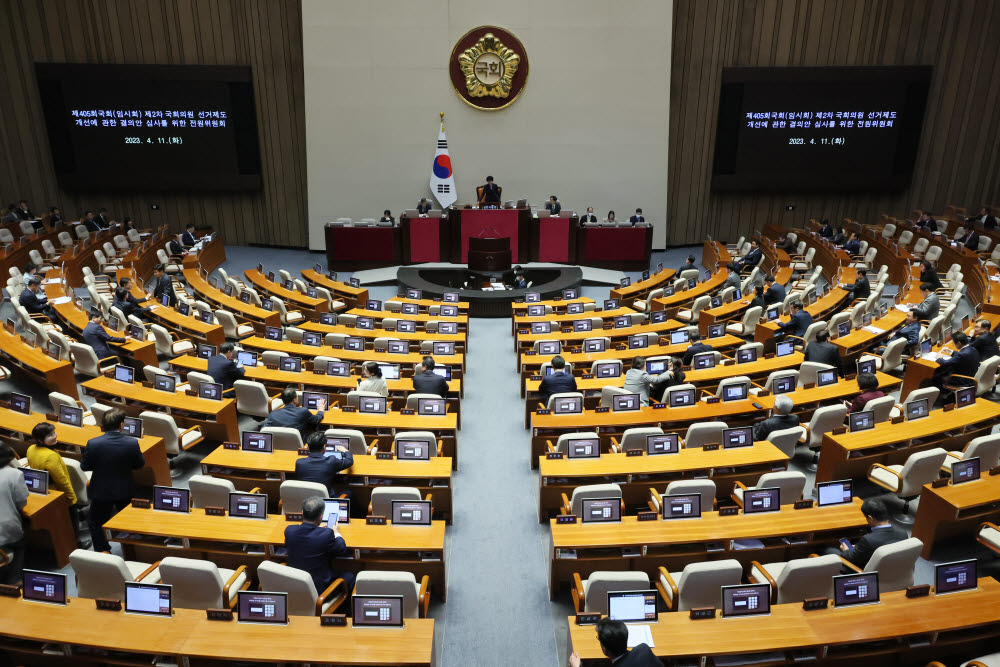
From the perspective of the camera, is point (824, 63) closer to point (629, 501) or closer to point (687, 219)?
point (687, 219)

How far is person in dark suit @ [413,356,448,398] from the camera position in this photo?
27.6 feet

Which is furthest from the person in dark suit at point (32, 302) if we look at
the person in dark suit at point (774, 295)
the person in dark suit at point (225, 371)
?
the person in dark suit at point (774, 295)

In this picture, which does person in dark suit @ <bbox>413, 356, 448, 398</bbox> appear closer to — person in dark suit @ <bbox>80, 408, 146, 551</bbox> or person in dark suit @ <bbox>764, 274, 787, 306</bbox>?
person in dark suit @ <bbox>80, 408, 146, 551</bbox>

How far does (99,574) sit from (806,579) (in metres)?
4.93

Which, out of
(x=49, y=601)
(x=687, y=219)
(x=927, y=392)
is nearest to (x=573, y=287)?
(x=687, y=219)

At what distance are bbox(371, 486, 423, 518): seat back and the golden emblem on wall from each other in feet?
46.5

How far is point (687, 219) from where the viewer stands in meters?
19.6

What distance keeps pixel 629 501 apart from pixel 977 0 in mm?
18604

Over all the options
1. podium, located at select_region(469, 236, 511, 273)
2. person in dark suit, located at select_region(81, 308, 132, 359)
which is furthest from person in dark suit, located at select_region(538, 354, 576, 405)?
podium, located at select_region(469, 236, 511, 273)

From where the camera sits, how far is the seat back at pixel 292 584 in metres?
4.71

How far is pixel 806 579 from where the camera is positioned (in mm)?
4867

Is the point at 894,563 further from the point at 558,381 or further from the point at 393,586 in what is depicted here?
the point at 558,381

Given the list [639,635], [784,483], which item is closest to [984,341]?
[784,483]

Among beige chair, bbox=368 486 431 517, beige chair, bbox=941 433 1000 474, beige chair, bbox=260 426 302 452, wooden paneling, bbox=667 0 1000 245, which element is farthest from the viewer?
wooden paneling, bbox=667 0 1000 245
